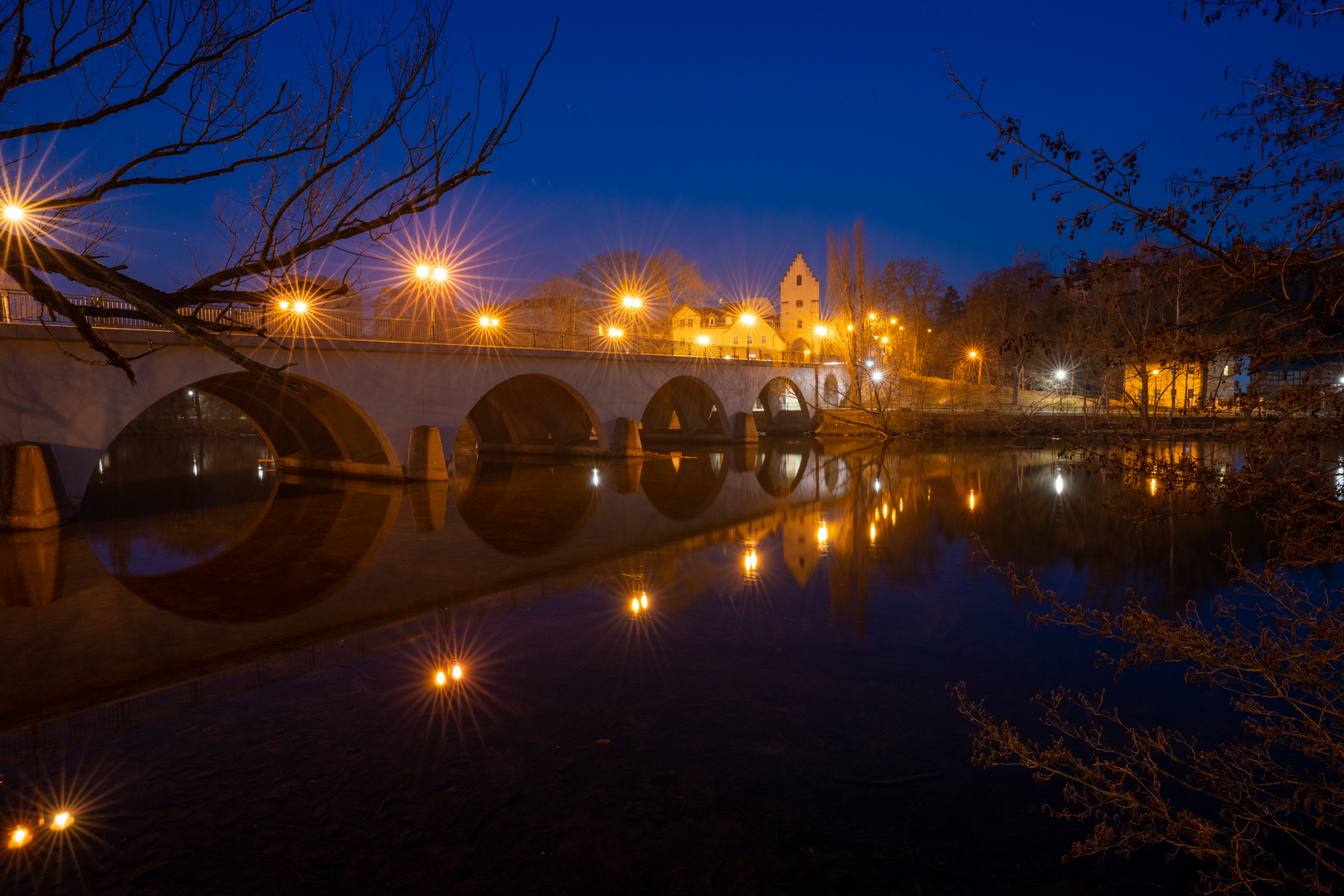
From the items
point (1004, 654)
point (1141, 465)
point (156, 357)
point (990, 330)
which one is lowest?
point (1004, 654)

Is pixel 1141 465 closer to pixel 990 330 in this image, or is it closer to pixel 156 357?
pixel 156 357

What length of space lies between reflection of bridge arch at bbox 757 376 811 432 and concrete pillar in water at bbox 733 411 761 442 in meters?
4.52

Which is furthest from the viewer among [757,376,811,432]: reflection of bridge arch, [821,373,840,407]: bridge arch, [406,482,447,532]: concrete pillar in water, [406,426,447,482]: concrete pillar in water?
[821,373,840,407]: bridge arch

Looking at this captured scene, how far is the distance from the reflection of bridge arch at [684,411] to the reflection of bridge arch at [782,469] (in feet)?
19.3

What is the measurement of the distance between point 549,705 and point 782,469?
27.1 meters

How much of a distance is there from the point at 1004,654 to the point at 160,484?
3115cm

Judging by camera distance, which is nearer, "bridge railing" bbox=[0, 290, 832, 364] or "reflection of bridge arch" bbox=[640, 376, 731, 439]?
"bridge railing" bbox=[0, 290, 832, 364]

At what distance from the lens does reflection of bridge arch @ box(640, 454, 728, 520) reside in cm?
2261

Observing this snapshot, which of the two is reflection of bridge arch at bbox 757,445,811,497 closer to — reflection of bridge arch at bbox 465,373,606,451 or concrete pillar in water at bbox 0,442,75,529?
reflection of bridge arch at bbox 465,373,606,451

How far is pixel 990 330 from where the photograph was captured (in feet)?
247

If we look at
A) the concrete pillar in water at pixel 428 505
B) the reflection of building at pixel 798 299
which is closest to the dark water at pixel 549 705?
the concrete pillar in water at pixel 428 505

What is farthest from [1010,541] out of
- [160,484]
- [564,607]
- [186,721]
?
[160,484]

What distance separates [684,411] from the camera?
5134cm

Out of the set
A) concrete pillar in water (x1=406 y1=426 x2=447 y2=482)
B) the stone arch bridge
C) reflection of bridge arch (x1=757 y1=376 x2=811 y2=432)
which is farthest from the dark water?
reflection of bridge arch (x1=757 y1=376 x2=811 y2=432)
